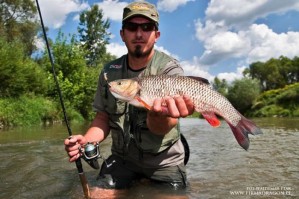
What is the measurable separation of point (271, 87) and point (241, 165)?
8793cm

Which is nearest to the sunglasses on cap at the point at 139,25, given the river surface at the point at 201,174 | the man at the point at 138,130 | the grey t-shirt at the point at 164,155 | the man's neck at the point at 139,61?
the man at the point at 138,130

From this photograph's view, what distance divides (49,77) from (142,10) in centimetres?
2657

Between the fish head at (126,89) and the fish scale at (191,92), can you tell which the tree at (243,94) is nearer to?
the fish scale at (191,92)

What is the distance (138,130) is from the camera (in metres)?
4.33

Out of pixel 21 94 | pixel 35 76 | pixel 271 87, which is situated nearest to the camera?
pixel 21 94

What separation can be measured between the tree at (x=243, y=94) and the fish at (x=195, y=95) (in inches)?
2412

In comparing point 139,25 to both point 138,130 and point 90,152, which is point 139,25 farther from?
point 90,152

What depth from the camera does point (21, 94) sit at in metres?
23.8

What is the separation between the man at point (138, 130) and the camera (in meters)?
4.30

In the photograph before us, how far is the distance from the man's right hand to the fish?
81cm

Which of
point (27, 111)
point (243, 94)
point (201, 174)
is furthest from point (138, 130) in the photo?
point (243, 94)

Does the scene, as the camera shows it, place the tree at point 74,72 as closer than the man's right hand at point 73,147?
No

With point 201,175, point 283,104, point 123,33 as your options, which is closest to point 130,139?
point 123,33

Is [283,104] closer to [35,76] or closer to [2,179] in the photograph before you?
[35,76]
